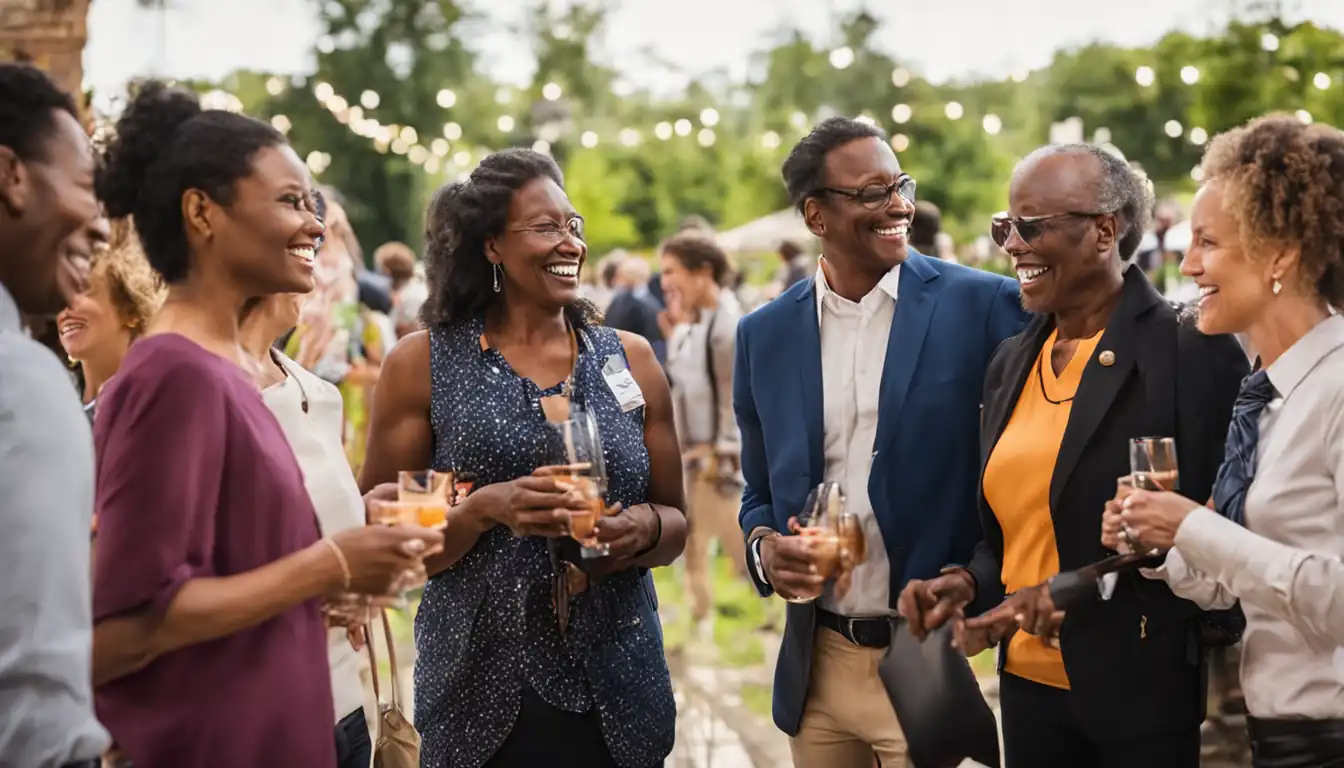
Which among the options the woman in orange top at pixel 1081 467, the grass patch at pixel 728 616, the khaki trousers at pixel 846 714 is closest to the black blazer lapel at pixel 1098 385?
the woman in orange top at pixel 1081 467

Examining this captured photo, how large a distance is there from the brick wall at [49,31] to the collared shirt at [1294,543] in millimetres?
5466

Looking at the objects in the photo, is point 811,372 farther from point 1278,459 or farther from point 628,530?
point 1278,459

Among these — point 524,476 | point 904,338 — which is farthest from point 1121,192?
point 524,476

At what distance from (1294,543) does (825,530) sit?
2.94 feet

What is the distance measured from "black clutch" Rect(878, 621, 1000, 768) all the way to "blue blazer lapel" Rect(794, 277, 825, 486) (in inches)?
23.2

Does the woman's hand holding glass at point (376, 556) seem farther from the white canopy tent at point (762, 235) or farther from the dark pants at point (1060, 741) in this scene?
the white canopy tent at point (762, 235)

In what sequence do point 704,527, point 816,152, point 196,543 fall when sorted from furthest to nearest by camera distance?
point 704,527, point 816,152, point 196,543

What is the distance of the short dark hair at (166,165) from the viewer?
246cm

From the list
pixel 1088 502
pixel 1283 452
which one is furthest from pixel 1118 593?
pixel 1283 452

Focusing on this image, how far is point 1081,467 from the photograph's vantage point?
311 cm

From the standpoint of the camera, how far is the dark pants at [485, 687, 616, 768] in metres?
3.29

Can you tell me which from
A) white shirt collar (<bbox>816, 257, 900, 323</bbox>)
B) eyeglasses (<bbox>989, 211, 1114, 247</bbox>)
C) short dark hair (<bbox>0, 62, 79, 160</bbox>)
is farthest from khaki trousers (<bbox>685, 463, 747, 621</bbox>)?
short dark hair (<bbox>0, 62, 79, 160</bbox>)

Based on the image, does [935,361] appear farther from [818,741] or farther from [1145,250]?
[1145,250]

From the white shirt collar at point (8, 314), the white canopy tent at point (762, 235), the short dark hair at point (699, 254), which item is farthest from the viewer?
the white canopy tent at point (762, 235)
